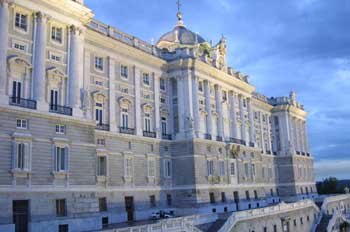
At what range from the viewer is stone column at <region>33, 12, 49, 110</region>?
2931cm

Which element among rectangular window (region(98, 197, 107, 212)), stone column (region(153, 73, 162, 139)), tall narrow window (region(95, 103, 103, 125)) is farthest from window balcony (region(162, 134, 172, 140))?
rectangular window (region(98, 197, 107, 212))

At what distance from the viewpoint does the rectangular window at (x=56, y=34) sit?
104 ft

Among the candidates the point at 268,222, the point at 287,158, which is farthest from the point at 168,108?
the point at 287,158

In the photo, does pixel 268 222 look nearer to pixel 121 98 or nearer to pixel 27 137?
pixel 121 98

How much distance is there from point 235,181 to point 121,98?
2054 centimetres

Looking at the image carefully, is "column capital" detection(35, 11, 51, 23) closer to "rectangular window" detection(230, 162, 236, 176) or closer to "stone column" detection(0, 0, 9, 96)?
"stone column" detection(0, 0, 9, 96)

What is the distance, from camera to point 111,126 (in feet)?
127

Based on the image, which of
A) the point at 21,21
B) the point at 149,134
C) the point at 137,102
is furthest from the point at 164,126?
the point at 21,21

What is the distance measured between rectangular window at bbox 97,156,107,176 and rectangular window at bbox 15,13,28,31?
13254 mm

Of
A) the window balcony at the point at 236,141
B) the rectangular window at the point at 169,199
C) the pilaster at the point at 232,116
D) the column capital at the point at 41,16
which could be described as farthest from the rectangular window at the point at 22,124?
the pilaster at the point at 232,116

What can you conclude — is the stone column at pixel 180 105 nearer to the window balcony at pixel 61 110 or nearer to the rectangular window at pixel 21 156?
the window balcony at pixel 61 110

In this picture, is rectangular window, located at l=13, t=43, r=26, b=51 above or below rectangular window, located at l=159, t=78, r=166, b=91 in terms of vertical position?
below

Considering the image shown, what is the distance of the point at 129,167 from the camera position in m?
39.8

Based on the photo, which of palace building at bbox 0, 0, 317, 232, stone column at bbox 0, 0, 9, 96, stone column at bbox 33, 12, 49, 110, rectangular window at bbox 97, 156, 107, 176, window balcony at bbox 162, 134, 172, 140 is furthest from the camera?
window balcony at bbox 162, 134, 172, 140
